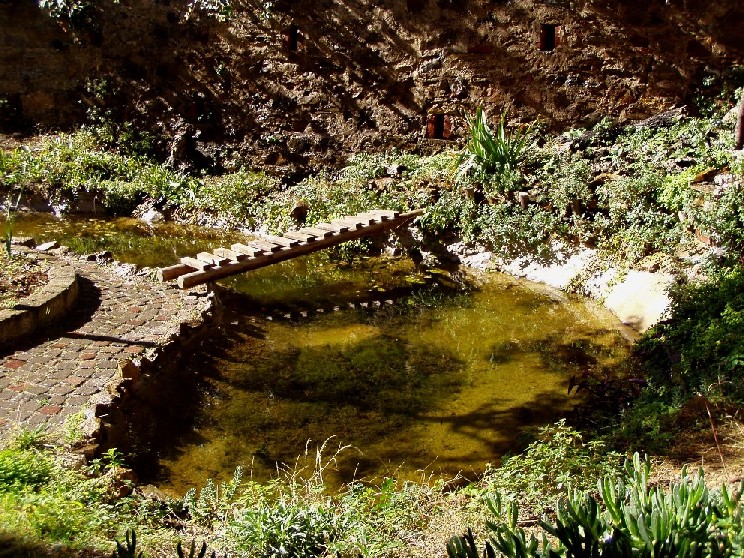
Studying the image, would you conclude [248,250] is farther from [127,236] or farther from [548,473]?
[548,473]

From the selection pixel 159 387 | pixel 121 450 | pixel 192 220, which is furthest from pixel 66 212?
pixel 121 450

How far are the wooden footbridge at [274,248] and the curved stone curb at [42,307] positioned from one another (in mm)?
1009

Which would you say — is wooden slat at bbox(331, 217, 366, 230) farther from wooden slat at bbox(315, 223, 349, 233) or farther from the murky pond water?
the murky pond water

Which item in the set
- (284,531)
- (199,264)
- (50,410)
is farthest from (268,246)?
(284,531)

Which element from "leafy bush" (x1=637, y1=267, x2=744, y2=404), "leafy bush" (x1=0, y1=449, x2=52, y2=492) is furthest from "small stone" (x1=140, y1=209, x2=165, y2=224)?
"leafy bush" (x1=637, y1=267, x2=744, y2=404)

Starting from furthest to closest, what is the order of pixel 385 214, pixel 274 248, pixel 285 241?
pixel 385 214 < pixel 285 241 < pixel 274 248

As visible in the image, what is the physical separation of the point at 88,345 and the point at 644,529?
509 centimetres

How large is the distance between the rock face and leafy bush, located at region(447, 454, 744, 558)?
350 inches

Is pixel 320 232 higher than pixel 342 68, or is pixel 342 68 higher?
pixel 342 68

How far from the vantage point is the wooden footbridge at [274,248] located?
25.7 ft

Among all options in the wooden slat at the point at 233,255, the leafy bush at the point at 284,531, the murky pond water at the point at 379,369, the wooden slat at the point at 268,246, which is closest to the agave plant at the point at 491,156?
the murky pond water at the point at 379,369

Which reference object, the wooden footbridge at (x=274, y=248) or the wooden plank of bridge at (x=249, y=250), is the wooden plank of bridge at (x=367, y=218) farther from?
the wooden plank of bridge at (x=249, y=250)

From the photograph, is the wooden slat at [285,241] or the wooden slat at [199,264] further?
the wooden slat at [285,241]

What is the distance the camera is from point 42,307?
6660 mm
